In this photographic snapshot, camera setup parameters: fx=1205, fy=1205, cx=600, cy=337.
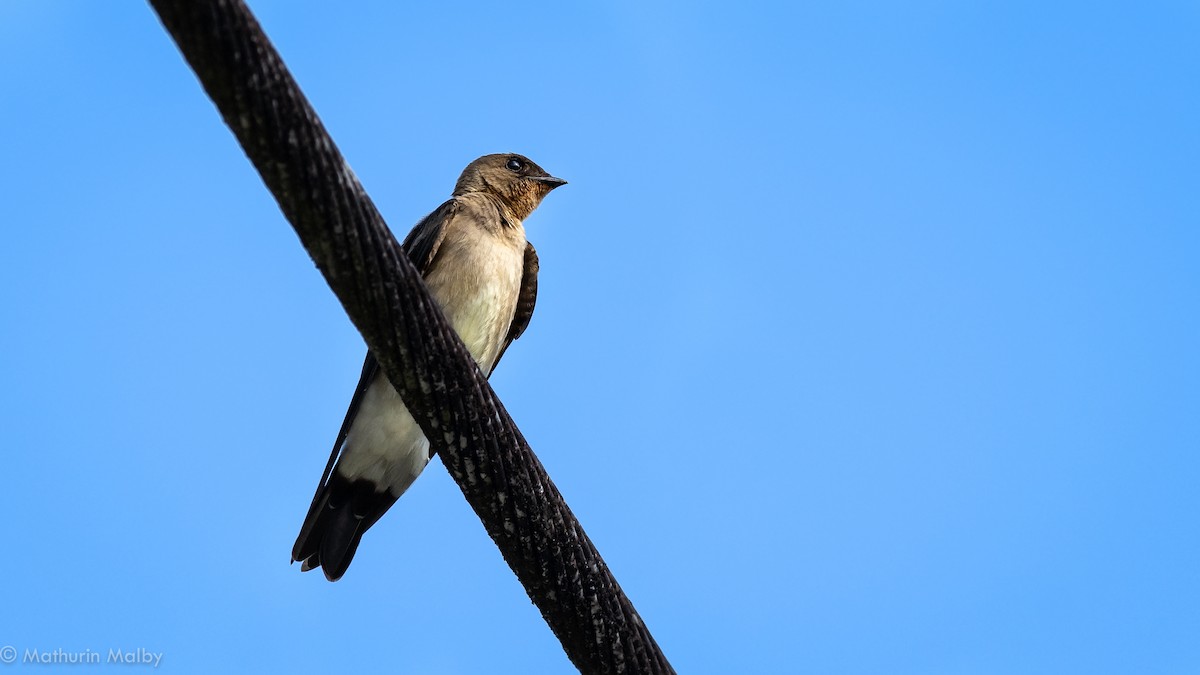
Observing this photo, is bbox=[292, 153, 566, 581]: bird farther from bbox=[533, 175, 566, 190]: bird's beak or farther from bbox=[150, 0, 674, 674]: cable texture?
bbox=[150, 0, 674, 674]: cable texture

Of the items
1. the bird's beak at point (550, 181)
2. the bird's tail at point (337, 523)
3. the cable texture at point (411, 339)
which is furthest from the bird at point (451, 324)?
the cable texture at point (411, 339)

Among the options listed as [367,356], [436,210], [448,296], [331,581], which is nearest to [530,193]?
[436,210]

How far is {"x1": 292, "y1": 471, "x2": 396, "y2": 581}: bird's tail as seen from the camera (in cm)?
547

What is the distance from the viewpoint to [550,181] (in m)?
7.36

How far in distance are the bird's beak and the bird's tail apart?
2373 mm

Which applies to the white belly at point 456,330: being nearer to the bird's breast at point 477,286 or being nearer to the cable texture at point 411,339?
the bird's breast at point 477,286

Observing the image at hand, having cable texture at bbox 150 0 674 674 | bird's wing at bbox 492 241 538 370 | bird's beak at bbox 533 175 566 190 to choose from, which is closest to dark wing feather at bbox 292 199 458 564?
bird's wing at bbox 492 241 538 370

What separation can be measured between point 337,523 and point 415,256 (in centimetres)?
143

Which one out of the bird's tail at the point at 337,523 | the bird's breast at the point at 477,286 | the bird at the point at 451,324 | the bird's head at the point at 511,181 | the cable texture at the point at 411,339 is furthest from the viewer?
the bird's head at the point at 511,181

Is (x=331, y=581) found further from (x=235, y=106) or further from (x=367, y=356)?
(x=235, y=106)

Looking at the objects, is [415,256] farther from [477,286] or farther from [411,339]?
[411,339]

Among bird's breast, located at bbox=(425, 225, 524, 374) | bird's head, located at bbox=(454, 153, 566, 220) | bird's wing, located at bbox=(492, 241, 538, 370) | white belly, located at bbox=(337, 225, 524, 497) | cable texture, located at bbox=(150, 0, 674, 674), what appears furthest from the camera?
bird's head, located at bbox=(454, 153, 566, 220)

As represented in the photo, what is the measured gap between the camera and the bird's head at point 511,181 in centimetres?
711

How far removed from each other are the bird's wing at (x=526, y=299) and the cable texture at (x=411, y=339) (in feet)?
9.63
